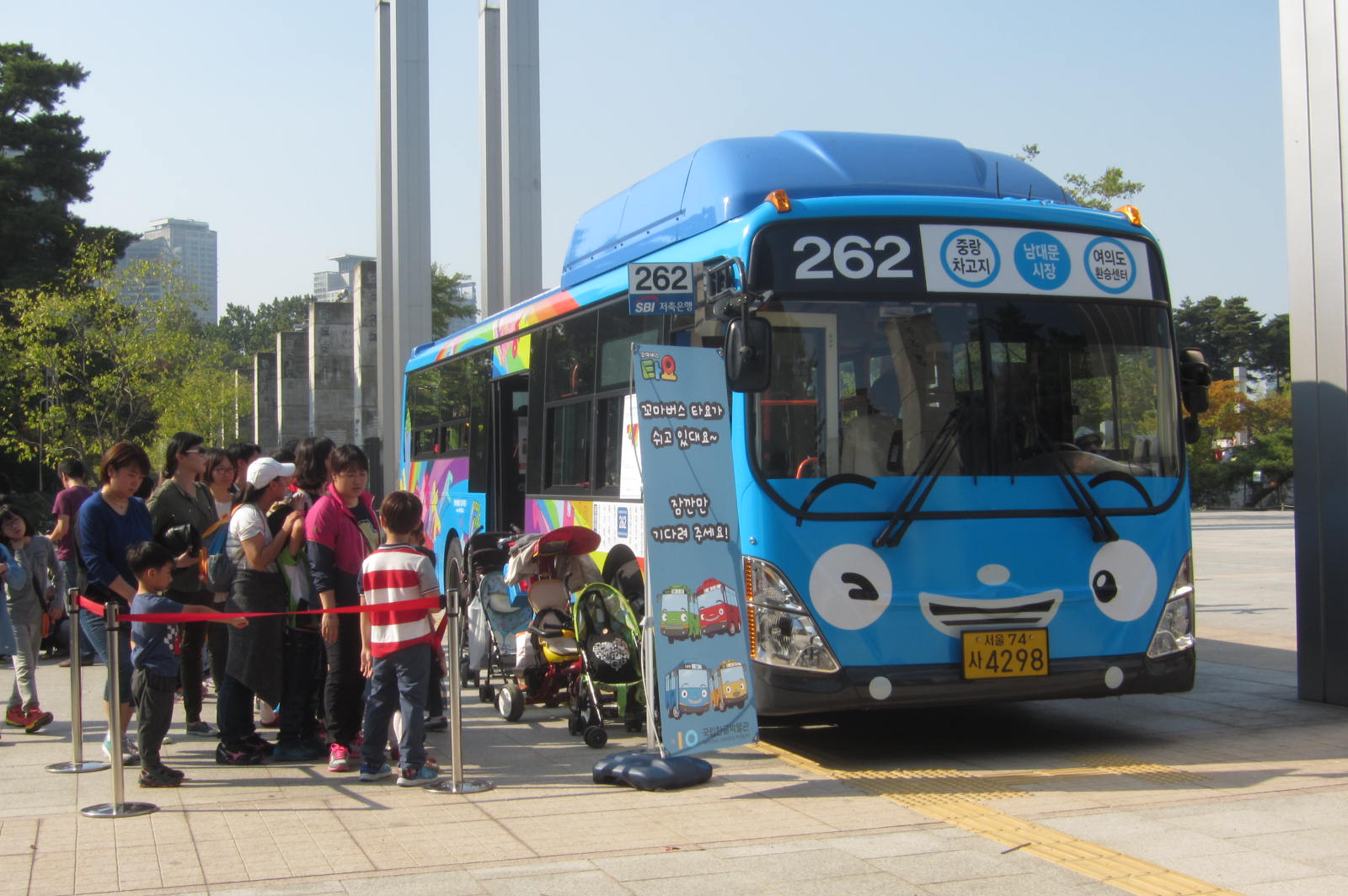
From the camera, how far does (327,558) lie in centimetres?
725

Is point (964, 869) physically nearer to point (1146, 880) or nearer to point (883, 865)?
point (883, 865)

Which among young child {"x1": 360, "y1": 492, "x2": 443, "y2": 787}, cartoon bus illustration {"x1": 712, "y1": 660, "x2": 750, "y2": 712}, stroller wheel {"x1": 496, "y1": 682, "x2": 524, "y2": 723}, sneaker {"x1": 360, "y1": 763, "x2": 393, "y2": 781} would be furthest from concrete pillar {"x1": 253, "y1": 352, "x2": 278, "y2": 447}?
cartoon bus illustration {"x1": 712, "y1": 660, "x2": 750, "y2": 712}

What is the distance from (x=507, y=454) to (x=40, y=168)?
106ft

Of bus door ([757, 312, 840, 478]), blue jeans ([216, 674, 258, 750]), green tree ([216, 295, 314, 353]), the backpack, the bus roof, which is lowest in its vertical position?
blue jeans ([216, 674, 258, 750])

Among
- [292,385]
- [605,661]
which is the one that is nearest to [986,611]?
[605,661]

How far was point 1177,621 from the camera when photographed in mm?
7812

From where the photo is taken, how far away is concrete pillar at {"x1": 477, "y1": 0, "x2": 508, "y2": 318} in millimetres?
26141

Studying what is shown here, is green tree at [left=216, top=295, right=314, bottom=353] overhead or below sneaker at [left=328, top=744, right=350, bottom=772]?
overhead

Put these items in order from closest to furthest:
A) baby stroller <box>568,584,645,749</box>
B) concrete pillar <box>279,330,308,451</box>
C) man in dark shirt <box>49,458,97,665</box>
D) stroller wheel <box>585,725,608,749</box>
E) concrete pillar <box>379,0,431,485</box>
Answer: stroller wheel <box>585,725,608,749</box> < baby stroller <box>568,584,645,749</box> < man in dark shirt <box>49,458,97,665</box> < concrete pillar <box>379,0,431,485</box> < concrete pillar <box>279,330,308,451</box>

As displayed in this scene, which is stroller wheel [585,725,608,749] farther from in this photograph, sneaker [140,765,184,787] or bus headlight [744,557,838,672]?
sneaker [140,765,184,787]

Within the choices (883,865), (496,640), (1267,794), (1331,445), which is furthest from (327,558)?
(1331,445)

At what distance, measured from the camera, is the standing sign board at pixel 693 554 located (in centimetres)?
682

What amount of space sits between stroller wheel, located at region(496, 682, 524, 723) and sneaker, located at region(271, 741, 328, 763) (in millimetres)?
1480

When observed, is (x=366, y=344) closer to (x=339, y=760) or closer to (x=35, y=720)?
(x=35, y=720)
